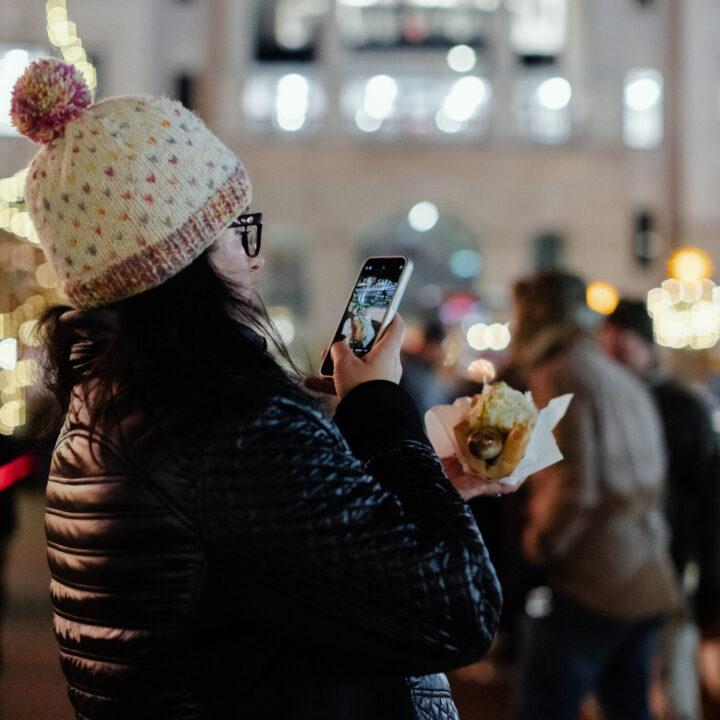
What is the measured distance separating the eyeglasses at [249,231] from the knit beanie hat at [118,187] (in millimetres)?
60

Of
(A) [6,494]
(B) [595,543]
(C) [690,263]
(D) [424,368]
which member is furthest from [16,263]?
(C) [690,263]

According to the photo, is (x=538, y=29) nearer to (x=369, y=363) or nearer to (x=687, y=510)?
(x=687, y=510)

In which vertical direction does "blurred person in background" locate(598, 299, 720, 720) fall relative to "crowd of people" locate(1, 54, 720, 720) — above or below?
below

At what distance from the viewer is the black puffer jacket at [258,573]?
4.43ft

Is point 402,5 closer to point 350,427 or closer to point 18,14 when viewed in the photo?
point 18,14

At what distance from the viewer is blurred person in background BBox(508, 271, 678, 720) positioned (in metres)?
3.68

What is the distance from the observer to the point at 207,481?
53.1 inches

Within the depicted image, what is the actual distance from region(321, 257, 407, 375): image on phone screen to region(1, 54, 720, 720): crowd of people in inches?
2.7

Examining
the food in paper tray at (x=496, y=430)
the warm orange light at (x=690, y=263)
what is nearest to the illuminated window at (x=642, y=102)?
the warm orange light at (x=690, y=263)

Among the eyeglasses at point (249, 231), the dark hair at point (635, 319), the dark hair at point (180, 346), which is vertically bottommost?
the dark hair at point (635, 319)

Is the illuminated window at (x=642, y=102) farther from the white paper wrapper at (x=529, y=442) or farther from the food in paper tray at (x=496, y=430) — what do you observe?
the food in paper tray at (x=496, y=430)

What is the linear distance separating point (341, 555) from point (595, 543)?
2.55 metres

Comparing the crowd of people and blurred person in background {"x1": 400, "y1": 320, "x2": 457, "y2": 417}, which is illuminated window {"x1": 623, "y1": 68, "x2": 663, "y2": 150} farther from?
the crowd of people

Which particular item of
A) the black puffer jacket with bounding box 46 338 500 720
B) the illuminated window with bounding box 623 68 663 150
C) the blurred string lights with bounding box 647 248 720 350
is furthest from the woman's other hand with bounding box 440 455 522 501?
the illuminated window with bounding box 623 68 663 150
